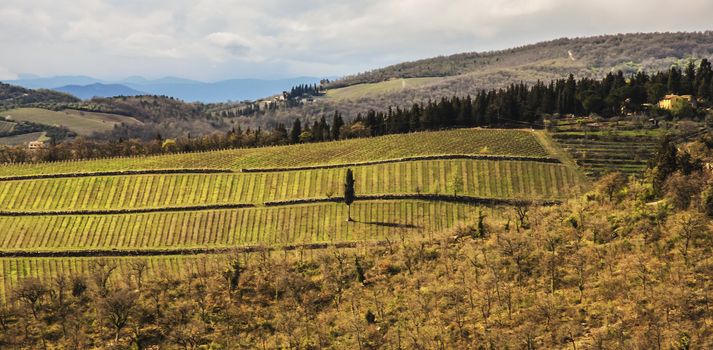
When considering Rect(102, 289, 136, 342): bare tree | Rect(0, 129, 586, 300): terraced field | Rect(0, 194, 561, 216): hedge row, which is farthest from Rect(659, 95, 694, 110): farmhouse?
Rect(102, 289, 136, 342): bare tree

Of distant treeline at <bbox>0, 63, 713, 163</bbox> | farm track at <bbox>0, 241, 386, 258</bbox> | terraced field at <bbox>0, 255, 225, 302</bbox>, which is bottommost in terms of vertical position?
terraced field at <bbox>0, 255, 225, 302</bbox>

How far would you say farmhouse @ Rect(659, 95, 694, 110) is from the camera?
123m

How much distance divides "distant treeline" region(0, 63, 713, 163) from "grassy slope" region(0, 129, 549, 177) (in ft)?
34.3

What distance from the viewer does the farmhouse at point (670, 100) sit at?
12329 cm

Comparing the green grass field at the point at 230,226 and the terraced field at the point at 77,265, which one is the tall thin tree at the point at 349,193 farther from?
the terraced field at the point at 77,265

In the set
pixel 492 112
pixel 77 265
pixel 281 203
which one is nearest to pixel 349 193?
pixel 281 203

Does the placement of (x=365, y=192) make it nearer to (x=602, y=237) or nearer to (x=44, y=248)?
Result: (x=602, y=237)

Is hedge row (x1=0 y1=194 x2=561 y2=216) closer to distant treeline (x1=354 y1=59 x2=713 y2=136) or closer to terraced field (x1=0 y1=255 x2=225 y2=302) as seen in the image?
terraced field (x1=0 y1=255 x2=225 y2=302)

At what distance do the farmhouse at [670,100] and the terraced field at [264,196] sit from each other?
99.6 ft

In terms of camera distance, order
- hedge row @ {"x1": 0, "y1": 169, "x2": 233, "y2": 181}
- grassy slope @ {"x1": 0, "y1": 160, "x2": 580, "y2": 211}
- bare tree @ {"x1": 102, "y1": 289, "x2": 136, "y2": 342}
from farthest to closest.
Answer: hedge row @ {"x1": 0, "y1": 169, "x2": 233, "y2": 181}
grassy slope @ {"x1": 0, "y1": 160, "x2": 580, "y2": 211}
bare tree @ {"x1": 102, "y1": 289, "x2": 136, "y2": 342}

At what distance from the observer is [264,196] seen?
104562mm

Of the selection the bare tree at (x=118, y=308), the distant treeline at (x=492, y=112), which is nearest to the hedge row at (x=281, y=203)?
the distant treeline at (x=492, y=112)

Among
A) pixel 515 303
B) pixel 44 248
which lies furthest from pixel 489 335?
pixel 44 248

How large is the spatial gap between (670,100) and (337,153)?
75.4 metres
